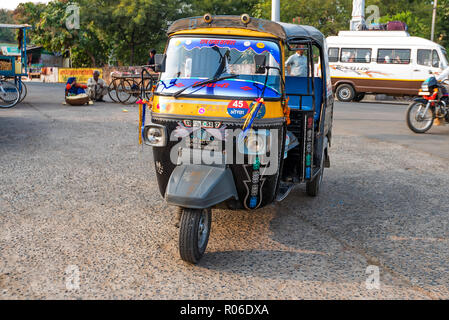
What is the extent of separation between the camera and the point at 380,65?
20.6m

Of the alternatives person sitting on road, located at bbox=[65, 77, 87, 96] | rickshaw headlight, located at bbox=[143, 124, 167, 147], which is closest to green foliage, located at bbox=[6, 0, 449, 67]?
person sitting on road, located at bbox=[65, 77, 87, 96]

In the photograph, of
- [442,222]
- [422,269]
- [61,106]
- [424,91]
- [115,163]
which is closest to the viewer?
[422,269]

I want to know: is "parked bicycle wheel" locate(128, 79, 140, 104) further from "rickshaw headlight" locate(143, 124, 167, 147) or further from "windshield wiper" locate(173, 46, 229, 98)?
"rickshaw headlight" locate(143, 124, 167, 147)

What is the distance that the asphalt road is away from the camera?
3.62 m

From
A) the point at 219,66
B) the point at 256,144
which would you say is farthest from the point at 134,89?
the point at 256,144

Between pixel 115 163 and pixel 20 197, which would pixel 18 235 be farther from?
pixel 115 163

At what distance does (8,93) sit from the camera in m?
14.1

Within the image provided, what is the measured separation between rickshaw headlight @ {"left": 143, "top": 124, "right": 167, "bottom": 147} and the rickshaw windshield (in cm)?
36

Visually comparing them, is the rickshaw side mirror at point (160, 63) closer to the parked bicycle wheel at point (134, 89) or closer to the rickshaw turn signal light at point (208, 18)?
the rickshaw turn signal light at point (208, 18)

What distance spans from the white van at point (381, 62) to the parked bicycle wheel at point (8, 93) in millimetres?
13282

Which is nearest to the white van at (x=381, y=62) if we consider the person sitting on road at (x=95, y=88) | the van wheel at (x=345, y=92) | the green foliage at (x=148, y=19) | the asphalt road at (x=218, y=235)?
the van wheel at (x=345, y=92)

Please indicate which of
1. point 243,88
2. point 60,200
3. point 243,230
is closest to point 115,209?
point 60,200

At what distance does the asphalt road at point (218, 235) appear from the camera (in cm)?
362
